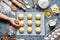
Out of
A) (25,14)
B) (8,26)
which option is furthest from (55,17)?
(8,26)

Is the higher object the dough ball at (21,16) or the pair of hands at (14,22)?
the dough ball at (21,16)

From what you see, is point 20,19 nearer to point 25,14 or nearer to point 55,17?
point 25,14

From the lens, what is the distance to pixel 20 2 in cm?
123

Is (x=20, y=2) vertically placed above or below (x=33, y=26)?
above

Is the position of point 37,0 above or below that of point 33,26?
above

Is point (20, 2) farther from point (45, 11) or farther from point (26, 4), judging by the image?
point (45, 11)

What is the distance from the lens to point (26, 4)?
1.23 meters

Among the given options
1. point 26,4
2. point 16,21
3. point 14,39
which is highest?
point 26,4

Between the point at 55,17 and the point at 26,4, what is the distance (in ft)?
0.63

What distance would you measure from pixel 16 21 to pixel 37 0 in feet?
0.59

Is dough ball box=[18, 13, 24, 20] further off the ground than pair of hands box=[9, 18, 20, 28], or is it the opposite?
dough ball box=[18, 13, 24, 20]

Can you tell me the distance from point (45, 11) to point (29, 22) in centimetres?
12

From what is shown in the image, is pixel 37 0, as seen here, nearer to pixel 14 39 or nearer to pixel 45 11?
pixel 45 11

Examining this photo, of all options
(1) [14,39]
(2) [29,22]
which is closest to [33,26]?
A: (2) [29,22]
